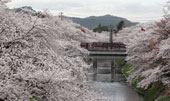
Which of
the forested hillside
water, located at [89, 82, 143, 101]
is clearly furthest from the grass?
the forested hillside

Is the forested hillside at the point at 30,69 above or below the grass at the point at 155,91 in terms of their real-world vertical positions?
above

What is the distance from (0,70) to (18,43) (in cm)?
241

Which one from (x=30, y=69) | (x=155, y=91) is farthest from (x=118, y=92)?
(x=30, y=69)

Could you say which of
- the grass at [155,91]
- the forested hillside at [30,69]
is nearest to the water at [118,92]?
the grass at [155,91]

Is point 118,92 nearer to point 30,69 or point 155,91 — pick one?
point 155,91

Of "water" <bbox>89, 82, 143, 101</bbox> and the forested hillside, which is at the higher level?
the forested hillside

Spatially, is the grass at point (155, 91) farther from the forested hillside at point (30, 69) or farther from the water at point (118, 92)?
the forested hillside at point (30, 69)

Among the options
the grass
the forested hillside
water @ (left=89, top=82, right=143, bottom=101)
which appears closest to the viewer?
the forested hillside

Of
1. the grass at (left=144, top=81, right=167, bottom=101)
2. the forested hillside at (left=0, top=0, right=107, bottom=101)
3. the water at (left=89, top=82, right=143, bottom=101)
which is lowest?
the water at (left=89, top=82, right=143, bottom=101)

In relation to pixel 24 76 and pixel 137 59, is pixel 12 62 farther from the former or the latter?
pixel 137 59

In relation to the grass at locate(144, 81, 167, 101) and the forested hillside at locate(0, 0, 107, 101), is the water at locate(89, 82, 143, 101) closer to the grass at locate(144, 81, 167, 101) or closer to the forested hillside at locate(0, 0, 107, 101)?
the grass at locate(144, 81, 167, 101)

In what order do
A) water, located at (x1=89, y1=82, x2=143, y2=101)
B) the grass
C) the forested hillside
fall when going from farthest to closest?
water, located at (x1=89, y1=82, x2=143, y2=101)
the grass
the forested hillside

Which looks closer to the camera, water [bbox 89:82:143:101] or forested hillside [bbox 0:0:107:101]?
forested hillside [bbox 0:0:107:101]

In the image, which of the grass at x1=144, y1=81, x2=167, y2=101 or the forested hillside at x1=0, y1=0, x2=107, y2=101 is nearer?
the forested hillside at x1=0, y1=0, x2=107, y2=101
